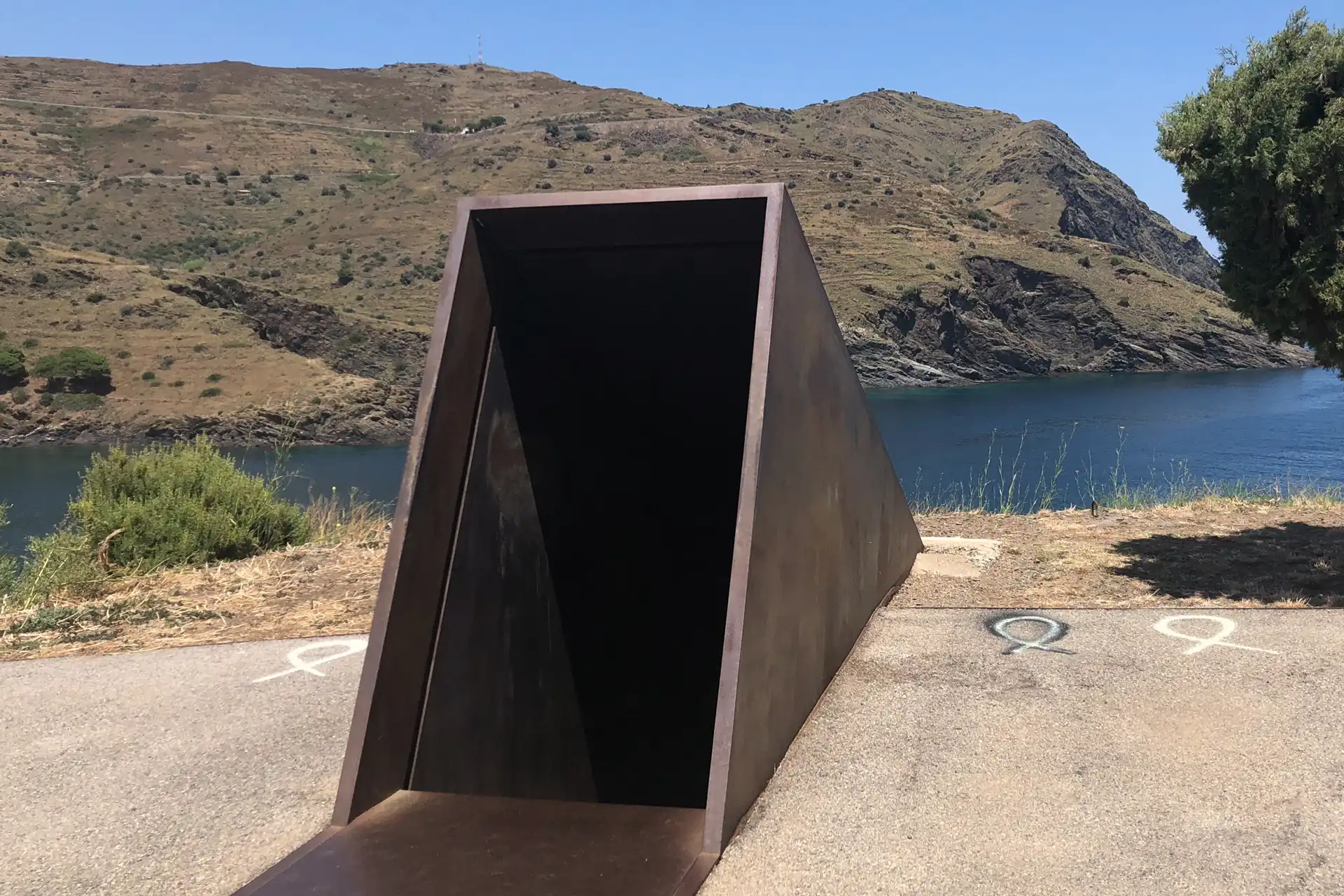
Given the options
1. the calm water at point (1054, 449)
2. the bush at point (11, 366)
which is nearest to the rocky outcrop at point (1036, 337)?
the calm water at point (1054, 449)

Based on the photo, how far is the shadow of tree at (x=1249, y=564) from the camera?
21.4 feet

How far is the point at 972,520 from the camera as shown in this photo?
32.4 feet

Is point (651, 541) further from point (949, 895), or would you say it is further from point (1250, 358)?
point (1250, 358)

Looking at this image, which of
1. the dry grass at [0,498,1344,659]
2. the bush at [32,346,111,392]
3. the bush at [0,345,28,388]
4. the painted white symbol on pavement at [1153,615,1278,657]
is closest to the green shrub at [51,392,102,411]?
the bush at [32,346,111,392]

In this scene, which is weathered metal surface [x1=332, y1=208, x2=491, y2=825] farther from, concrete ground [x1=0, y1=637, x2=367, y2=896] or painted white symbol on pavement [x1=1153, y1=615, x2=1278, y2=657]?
painted white symbol on pavement [x1=1153, y1=615, x2=1278, y2=657]

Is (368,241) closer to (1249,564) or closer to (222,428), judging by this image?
(222,428)

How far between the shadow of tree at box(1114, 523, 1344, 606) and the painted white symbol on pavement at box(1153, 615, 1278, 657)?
1.54 metres

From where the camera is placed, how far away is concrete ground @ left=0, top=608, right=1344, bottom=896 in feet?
9.07

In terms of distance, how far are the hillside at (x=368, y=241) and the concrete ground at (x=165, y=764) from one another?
23.6 meters

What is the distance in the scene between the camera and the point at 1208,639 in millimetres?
4652

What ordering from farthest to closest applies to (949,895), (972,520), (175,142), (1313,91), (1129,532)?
(175,142) < (972,520) < (1129,532) < (1313,91) < (949,895)

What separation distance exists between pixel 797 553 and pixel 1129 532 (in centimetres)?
609

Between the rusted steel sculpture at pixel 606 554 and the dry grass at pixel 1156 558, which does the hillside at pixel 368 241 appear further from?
the rusted steel sculpture at pixel 606 554

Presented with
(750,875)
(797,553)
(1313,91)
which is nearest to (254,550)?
(797,553)
